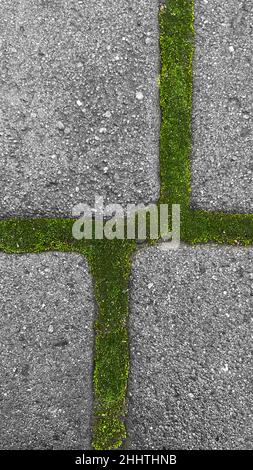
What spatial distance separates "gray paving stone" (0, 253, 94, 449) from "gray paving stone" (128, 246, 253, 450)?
0.17 m

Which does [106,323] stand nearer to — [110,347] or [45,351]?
[110,347]

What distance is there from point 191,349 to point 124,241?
0.44 m

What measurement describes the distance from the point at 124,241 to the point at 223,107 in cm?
58

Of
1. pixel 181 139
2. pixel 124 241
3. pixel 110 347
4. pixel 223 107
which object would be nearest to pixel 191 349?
pixel 110 347

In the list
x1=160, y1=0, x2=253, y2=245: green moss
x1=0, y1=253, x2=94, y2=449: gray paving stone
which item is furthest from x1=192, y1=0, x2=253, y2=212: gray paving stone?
x1=0, y1=253, x2=94, y2=449: gray paving stone

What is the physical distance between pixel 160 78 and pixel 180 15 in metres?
0.23

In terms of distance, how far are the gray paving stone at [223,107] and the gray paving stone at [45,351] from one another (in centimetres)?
53

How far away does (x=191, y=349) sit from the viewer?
2074 mm

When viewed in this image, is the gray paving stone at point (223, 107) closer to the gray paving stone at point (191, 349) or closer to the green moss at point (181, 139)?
the green moss at point (181, 139)

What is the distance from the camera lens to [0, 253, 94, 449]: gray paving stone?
2.06m

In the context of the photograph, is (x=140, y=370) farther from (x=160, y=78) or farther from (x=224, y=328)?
(x=160, y=78)

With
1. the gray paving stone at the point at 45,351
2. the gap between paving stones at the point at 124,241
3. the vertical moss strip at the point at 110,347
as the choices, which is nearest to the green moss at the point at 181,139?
the gap between paving stones at the point at 124,241

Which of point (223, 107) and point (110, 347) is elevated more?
point (223, 107)

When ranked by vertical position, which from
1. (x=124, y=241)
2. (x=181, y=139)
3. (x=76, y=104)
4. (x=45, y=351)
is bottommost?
(x=45, y=351)
